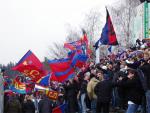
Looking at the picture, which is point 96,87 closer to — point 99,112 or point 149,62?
point 99,112

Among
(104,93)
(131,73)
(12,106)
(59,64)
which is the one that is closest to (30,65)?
(59,64)

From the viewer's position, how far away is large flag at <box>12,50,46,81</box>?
25484 mm

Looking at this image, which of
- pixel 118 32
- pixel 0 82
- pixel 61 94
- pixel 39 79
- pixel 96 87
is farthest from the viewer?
pixel 118 32

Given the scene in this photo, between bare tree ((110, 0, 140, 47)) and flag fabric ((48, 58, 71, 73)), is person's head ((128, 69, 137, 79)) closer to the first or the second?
flag fabric ((48, 58, 71, 73))

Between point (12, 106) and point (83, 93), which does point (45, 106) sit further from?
point (83, 93)

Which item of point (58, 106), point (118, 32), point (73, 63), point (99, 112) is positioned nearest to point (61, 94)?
point (58, 106)

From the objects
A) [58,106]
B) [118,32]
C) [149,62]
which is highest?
[118,32]

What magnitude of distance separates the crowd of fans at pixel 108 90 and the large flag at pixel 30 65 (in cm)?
124

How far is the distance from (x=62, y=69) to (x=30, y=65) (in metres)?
1.57

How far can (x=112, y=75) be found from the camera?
19797 millimetres

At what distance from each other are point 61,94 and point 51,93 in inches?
76.8

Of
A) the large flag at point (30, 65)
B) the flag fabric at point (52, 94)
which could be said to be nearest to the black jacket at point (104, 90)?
the large flag at point (30, 65)

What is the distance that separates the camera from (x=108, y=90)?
19.0m

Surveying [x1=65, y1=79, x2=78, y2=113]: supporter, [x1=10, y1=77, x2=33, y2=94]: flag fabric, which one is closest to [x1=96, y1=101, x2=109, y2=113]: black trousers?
[x1=65, y1=79, x2=78, y2=113]: supporter
